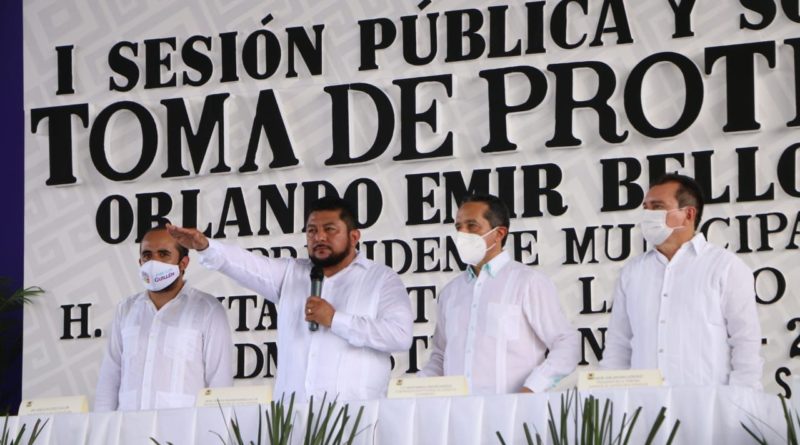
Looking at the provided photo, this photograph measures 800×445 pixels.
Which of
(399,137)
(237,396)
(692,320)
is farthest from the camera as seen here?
(399,137)

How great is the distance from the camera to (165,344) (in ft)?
17.2

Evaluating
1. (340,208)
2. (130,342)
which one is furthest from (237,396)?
(130,342)

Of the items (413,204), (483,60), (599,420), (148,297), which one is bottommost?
(599,420)

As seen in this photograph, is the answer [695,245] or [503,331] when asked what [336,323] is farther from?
[695,245]

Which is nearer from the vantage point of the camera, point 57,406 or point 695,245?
point 57,406

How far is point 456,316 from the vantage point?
4.91m

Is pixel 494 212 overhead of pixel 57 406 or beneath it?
overhead

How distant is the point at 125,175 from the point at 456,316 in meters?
2.94

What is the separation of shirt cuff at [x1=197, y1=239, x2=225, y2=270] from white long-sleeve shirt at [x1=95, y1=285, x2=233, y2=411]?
0.52 meters

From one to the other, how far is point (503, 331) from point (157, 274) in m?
1.36

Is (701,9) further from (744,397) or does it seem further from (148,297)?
(744,397)

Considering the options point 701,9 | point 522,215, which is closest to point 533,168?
point 522,215

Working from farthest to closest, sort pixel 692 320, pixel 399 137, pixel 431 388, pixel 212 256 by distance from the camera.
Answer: pixel 399 137, pixel 212 256, pixel 692 320, pixel 431 388

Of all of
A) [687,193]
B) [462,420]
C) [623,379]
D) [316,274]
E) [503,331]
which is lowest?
[462,420]
